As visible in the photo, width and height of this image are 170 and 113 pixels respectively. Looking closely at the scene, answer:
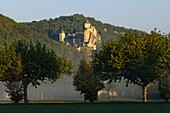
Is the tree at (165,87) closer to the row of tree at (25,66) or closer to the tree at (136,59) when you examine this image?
the tree at (136,59)

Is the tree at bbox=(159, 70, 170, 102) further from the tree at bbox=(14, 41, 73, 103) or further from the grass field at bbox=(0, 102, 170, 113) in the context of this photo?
the grass field at bbox=(0, 102, 170, 113)

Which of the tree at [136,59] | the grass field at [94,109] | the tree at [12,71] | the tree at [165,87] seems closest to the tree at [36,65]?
the tree at [12,71]

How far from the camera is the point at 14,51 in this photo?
110125 mm

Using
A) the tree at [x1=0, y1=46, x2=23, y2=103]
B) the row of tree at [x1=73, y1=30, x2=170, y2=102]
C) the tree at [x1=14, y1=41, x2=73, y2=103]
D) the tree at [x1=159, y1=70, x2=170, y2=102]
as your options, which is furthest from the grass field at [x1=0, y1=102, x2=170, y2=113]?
the tree at [x1=14, y1=41, x2=73, y2=103]

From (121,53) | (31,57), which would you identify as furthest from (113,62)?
(31,57)

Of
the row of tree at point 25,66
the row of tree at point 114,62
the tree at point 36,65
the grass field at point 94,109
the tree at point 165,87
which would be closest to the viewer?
the grass field at point 94,109

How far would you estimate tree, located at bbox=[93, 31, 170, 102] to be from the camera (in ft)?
359

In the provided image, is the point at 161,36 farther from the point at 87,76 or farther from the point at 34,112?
the point at 34,112

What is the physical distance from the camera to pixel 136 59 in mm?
109688

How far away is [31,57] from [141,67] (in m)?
21.7

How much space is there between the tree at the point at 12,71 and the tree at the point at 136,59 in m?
16.6

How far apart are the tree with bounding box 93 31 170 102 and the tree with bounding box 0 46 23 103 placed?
16.6 m

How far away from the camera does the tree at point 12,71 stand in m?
100

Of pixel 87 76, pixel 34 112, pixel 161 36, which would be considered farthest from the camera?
pixel 161 36
